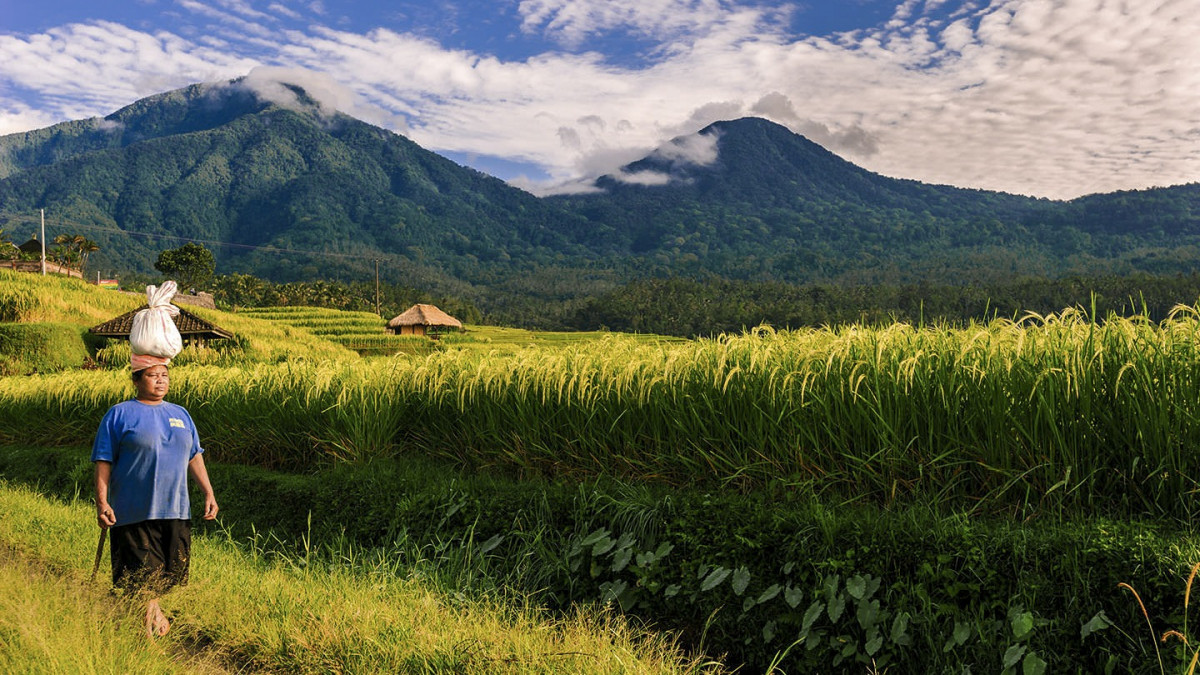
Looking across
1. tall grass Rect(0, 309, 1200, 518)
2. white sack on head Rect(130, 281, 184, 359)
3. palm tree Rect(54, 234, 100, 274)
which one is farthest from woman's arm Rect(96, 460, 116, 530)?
palm tree Rect(54, 234, 100, 274)

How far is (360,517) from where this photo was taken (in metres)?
Result: 4.75

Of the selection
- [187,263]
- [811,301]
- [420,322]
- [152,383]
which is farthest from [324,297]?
[152,383]

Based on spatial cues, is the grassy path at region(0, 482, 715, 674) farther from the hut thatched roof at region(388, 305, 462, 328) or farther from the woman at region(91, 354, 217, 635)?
the hut thatched roof at region(388, 305, 462, 328)

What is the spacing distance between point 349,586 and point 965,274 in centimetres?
17213

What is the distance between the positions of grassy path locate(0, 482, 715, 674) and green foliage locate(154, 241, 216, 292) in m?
87.6

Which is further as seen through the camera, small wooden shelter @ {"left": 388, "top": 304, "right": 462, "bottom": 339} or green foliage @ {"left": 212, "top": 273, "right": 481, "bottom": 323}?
green foliage @ {"left": 212, "top": 273, "right": 481, "bottom": 323}

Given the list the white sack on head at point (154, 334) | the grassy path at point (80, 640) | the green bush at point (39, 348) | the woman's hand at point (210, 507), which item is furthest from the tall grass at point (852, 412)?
the green bush at point (39, 348)

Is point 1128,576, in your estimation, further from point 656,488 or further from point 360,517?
point 360,517

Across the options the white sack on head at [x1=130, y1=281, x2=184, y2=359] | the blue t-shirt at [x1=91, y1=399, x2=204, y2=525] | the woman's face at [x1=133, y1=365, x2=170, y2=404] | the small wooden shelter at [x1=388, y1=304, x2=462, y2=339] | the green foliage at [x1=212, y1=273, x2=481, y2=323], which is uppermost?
the white sack on head at [x1=130, y1=281, x2=184, y2=359]

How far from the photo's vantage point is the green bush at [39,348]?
17.8 meters

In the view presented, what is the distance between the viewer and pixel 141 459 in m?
3.53

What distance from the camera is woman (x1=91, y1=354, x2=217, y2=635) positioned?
11.4ft

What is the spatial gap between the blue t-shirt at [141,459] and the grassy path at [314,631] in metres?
0.48

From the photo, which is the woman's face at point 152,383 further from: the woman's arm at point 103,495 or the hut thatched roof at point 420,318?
the hut thatched roof at point 420,318
